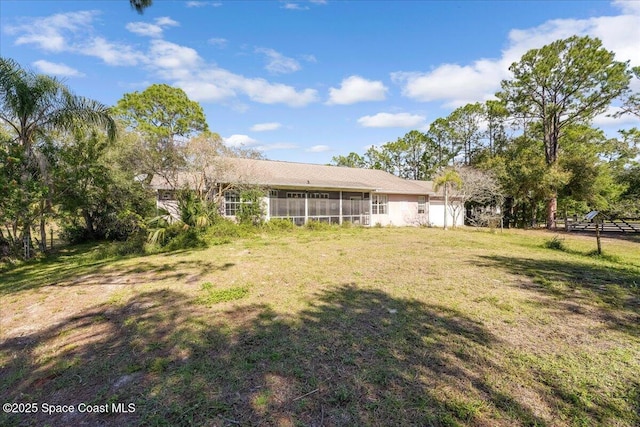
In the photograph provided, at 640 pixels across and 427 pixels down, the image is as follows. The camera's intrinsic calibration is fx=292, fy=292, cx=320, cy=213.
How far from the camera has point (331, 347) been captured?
3.13 metres

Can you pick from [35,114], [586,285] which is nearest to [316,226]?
[35,114]

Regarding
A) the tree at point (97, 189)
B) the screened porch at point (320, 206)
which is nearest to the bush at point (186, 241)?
the tree at point (97, 189)

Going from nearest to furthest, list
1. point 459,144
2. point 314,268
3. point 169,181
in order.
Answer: point 314,268 → point 169,181 → point 459,144

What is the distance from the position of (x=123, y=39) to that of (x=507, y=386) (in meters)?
14.9

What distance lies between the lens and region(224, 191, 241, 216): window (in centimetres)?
1480

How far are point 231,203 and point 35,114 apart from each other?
775 centimetres

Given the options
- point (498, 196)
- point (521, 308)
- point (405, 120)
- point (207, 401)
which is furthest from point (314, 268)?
point (405, 120)

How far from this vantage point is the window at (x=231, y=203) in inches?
583

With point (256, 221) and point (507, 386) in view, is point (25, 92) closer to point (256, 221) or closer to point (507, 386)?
point (256, 221)

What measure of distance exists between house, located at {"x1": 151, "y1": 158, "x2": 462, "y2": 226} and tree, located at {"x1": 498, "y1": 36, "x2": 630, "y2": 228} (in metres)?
9.04

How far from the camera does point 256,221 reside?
14.4 meters

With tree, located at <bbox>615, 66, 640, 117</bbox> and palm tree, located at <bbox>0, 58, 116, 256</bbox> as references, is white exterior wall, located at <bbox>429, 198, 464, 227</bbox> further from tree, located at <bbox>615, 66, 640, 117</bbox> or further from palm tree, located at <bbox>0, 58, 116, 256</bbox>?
palm tree, located at <bbox>0, 58, 116, 256</bbox>

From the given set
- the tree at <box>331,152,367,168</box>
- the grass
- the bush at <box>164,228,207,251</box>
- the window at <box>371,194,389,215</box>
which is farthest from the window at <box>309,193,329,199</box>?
the tree at <box>331,152,367,168</box>

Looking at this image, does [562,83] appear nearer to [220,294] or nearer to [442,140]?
[442,140]
